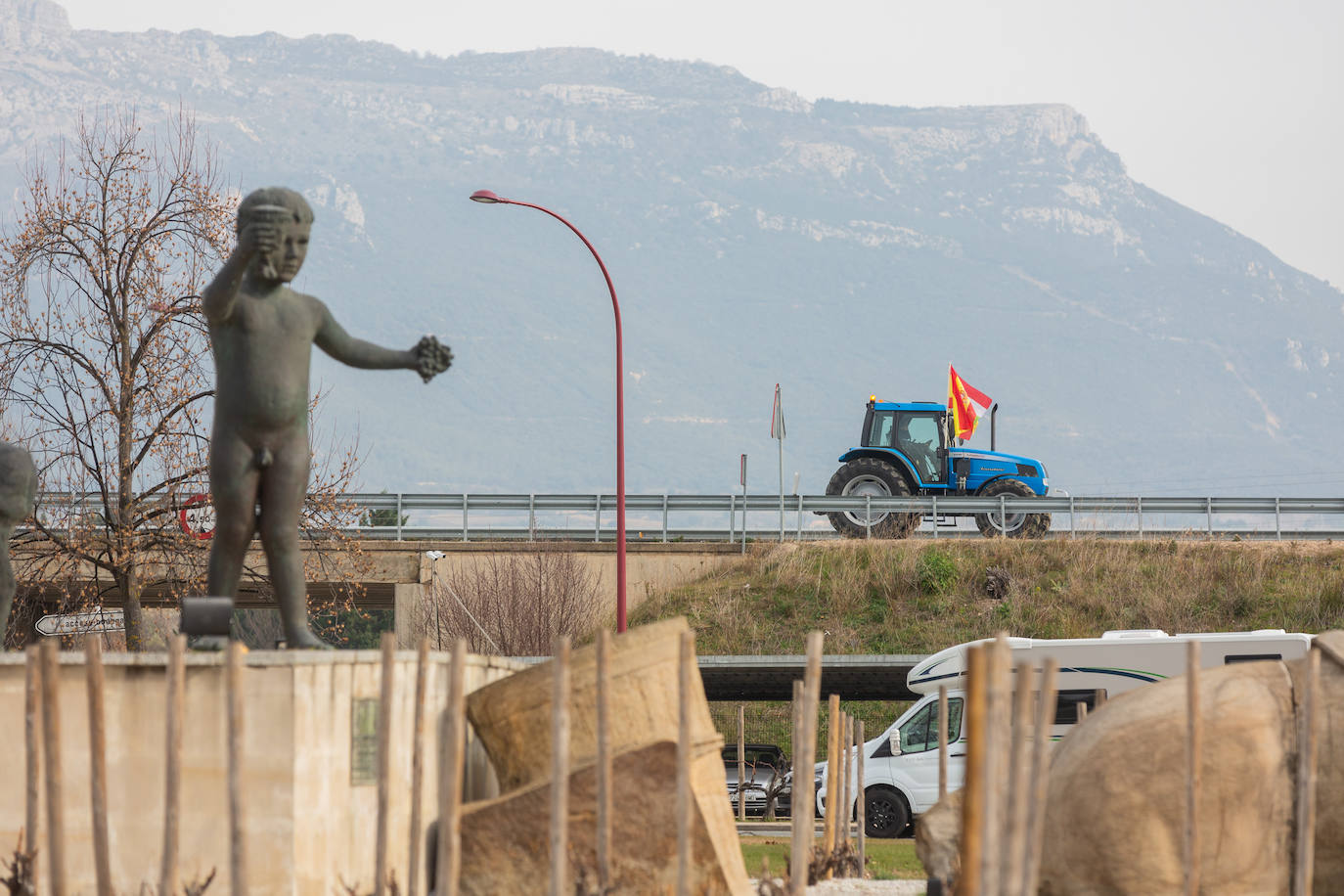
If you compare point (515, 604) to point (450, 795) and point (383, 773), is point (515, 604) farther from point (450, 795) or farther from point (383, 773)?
point (450, 795)

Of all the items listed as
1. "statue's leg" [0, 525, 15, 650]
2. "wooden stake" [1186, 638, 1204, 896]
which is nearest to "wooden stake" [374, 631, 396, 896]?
"statue's leg" [0, 525, 15, 650]

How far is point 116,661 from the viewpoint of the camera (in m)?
9.03

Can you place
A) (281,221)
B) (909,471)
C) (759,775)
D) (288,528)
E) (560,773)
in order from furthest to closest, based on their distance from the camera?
1. (909,471)
2. (759,775)
3. (288,528)
4. (281,221)
5. (560,773)

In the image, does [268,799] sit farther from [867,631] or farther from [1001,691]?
[867,631]

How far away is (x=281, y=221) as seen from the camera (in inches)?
381

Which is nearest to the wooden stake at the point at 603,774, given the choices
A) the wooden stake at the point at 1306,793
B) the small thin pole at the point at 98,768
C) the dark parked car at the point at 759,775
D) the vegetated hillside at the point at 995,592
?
the small thin pole at the point at 98,768

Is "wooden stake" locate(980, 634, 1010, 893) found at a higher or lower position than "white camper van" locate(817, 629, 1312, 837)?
higher

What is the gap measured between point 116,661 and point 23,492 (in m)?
2.10

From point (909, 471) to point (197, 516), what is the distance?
17258 mm

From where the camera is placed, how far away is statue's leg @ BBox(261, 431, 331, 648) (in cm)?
994

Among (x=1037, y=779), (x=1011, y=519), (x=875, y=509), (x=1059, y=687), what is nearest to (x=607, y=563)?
(x=875, y=509)

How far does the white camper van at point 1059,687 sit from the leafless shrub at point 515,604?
11.4 metres

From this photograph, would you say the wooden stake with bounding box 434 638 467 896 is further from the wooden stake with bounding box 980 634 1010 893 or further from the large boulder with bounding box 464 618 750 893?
the wooden stake with bounding box 980 634 1010 893

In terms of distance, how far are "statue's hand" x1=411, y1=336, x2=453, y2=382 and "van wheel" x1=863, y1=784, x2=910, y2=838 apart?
14.4m
